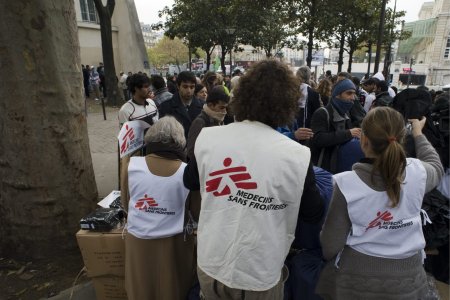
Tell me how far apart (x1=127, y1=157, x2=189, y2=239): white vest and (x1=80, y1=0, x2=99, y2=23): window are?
87.6ft

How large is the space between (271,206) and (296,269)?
0.82m

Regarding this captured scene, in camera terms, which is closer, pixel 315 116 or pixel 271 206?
pixel 271 206

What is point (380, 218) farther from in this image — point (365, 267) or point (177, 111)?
point (177, 111)

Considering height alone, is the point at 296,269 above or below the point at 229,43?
below

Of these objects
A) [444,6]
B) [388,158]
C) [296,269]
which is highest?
[444,6]

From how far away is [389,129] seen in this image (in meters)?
1.68

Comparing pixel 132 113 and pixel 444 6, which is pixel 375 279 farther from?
pixel 444 6

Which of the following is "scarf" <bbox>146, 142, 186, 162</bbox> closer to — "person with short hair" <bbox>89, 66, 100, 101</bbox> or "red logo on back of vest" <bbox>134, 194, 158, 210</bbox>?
"red logo on back of vest" <bbox>134, 194, 158, 210</bbox>

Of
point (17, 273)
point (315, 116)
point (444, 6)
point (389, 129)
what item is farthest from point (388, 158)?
point (444, 6)

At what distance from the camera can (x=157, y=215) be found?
2229 millimetres

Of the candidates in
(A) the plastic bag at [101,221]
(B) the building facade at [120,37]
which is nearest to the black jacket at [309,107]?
(A) the plastic bag at [101,221]

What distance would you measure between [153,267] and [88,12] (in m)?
27.3

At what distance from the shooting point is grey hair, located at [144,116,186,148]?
222cm

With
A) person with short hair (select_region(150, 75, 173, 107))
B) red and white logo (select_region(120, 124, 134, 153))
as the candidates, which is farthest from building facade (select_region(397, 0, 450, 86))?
red and white logo (select_region(120, 124, 134, 153))
